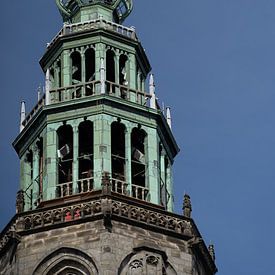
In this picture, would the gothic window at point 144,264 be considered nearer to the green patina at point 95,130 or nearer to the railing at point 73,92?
the green patina at point 95,130

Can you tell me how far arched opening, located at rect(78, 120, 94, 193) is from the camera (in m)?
65.6

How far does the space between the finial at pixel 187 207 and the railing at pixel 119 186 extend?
230 centimetres

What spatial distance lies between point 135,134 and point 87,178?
10.2ft

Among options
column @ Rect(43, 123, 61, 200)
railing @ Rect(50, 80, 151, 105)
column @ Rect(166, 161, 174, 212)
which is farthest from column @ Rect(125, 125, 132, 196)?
column @ Rect(43, 123, 61, 200)

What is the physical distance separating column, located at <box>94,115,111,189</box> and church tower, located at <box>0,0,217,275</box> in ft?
0.12

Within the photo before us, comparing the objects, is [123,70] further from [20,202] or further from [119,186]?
[20,202]

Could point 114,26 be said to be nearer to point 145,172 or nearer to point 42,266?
point 145,172

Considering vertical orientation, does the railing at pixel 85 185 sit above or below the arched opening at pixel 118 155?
below

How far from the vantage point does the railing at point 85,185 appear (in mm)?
65250

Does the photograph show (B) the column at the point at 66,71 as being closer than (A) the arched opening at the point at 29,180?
No

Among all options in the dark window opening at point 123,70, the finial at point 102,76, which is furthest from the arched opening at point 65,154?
the dark window opening at point 123,70

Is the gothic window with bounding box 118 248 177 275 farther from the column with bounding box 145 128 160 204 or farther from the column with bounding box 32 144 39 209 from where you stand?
the column with bounding box 32 144 39 209

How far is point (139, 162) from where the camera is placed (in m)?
67.2

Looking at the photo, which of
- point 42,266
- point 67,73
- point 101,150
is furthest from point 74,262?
point 67,73
